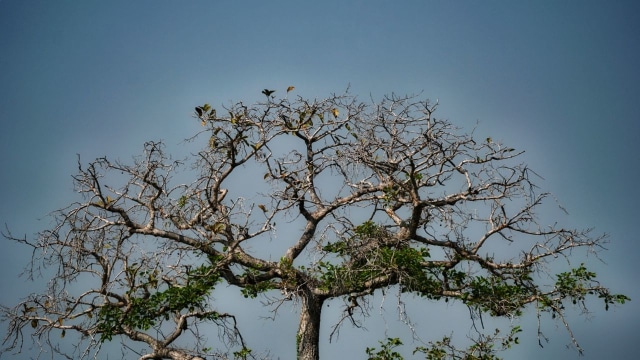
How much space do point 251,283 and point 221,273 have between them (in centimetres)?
57

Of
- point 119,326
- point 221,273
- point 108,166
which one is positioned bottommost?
point 119,326

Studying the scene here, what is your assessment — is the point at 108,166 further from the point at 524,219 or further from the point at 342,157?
the point at 524,219

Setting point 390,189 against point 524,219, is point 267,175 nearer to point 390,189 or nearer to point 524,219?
point 390,189

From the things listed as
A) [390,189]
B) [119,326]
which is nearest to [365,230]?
[390,189]

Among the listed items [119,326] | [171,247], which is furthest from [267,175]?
[119,326]

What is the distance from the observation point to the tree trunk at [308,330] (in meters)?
13.5

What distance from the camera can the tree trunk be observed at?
1352 cm

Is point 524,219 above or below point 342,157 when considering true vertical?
below

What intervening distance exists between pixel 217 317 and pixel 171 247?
60.8 inches

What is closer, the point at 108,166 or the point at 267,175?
the point at 108,166

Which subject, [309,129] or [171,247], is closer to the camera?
[171,247]

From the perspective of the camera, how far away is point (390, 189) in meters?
13.9

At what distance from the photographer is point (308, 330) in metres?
13.6

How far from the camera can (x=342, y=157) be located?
13.9 m
